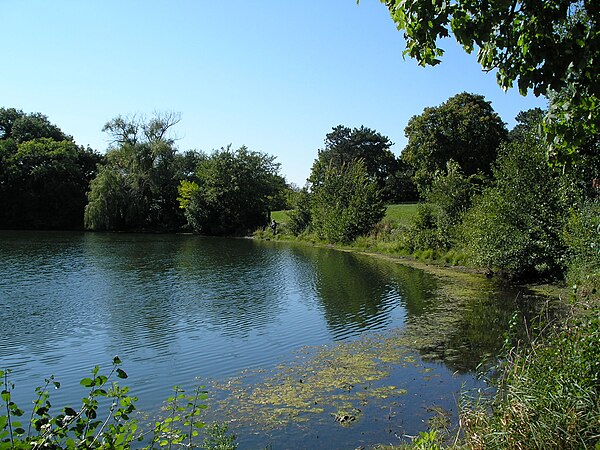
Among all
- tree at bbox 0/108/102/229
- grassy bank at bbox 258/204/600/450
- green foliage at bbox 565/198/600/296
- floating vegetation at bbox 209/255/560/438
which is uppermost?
tree at bbox 0/108/102/229

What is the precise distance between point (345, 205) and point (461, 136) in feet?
46.2

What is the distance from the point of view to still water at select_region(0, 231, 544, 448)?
9.84 meters

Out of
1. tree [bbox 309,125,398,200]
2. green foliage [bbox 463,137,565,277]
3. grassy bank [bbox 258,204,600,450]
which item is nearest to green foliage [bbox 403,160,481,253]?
green foliage [bbox 463,137,565,277]

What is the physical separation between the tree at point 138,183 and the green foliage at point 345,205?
21.1m

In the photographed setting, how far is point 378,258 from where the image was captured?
1275 inches

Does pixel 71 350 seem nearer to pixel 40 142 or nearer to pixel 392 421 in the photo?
pixel 392 421

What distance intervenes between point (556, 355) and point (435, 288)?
15.2m

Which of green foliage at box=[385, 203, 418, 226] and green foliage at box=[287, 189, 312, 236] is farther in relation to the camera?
green foliage at box=[287, 189, 312, 236]

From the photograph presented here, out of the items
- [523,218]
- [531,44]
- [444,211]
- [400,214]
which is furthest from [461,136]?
[531,44]

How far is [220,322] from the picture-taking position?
49.9 feet

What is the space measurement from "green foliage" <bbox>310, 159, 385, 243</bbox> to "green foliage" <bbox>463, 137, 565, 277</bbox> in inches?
704

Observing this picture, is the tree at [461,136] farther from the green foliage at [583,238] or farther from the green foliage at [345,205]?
the green foliage at [583,238]

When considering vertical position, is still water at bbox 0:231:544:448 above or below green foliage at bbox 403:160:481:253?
below

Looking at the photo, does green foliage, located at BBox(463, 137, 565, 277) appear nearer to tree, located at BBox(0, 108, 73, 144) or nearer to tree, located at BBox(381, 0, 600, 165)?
tree, located at BBox(381, 0, 600, 165)
